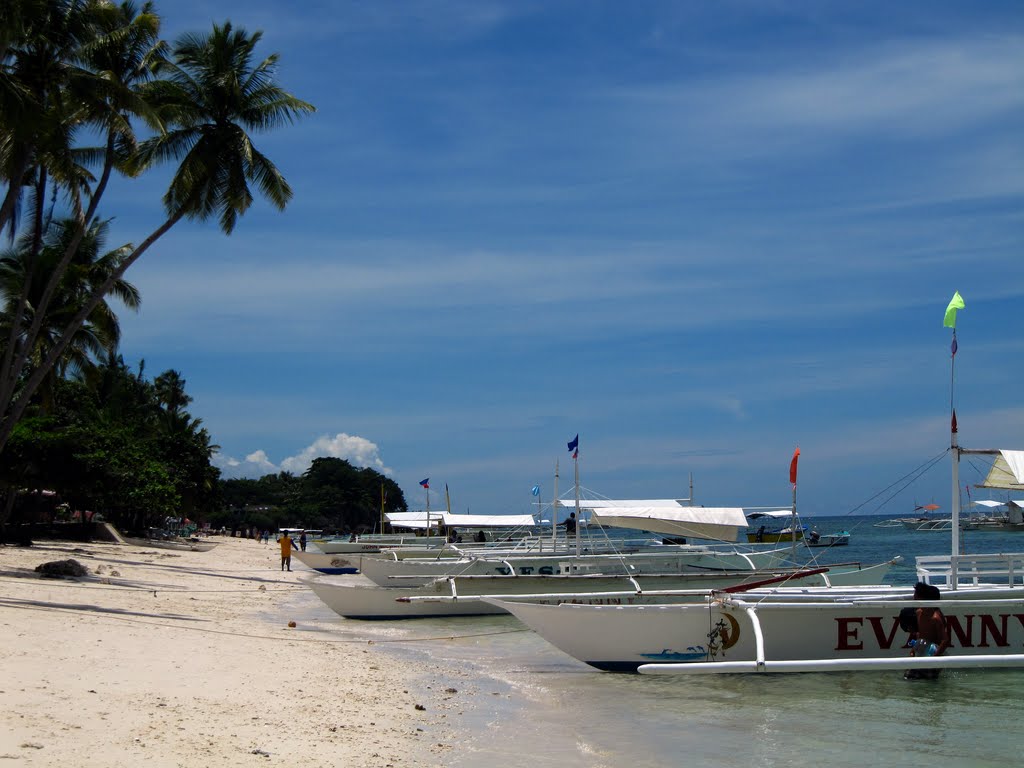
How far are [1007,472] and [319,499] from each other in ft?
365

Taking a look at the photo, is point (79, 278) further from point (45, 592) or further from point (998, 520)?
point (998, 520)

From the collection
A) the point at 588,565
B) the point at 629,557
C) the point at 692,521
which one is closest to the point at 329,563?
the point at 588,565

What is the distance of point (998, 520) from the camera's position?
97250mm

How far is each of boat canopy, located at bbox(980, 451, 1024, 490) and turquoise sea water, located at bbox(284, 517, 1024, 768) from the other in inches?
115

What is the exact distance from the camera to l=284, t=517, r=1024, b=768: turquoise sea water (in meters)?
9.81

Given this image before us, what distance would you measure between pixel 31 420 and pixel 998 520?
303ft

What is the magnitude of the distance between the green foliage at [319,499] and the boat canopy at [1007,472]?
101m

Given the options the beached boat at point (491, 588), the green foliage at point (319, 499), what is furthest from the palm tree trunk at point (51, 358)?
the green foliage at point (319, 499)

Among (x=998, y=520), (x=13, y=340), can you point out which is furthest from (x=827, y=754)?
(x=998, y=520)

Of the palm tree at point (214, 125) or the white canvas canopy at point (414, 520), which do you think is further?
the white canvas canopy at point (414, 520)

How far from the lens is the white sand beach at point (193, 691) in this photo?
Result: 26.1ft

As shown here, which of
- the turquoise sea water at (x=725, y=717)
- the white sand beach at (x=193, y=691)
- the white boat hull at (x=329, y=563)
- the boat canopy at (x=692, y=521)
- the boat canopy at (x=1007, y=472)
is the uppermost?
the boat canopy at (x=1007, y=472)

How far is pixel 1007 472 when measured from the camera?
14.4 m

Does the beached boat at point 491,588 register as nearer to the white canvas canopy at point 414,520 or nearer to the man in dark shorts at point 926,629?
the man in dark shorts at point 926,629
